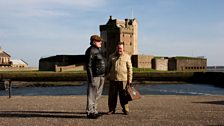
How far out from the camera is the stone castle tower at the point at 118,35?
77.3 m

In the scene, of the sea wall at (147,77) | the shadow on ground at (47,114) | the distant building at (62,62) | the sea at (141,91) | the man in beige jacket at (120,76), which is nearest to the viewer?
the shadow on ground at (47,114)

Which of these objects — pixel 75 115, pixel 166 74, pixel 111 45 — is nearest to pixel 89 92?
pixel 75 115

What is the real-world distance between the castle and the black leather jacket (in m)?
63.7

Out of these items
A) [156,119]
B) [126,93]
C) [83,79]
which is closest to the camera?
[156,119]

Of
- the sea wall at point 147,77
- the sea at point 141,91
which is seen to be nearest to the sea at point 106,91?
the sea at point 141,91

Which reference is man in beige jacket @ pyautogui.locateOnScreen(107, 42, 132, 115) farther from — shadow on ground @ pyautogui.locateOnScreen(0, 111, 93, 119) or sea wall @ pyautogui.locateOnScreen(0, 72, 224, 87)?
sea wall @ pyautogui.locateOnScreen(0, 72, 224, 87)

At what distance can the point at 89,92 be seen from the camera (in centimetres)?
958

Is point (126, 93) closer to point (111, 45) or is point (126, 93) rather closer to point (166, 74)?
point (166, 74)

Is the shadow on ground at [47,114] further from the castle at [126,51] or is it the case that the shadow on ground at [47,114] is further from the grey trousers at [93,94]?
the castle at [126,51]

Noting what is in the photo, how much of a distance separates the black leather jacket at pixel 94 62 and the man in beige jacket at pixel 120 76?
844 mm

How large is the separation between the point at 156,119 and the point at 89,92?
180 cm

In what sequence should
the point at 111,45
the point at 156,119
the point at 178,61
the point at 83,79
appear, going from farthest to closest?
1. the point at 178,61
2. the point at 111,45
3. the point at 83,79
4. the point at 156,119

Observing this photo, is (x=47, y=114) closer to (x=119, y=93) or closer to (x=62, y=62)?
(x=119, y=93)

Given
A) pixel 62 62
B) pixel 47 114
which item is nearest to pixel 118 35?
pixel 62 62
